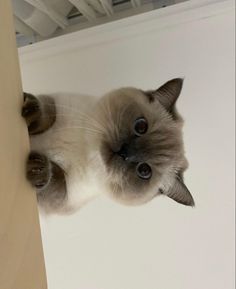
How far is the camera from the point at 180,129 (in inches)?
51.5

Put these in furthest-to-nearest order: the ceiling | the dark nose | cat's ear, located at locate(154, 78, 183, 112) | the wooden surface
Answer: the ceiling, cat's ear, located at locate(154, 78, 183, 112), the dark nose, the wooden surface

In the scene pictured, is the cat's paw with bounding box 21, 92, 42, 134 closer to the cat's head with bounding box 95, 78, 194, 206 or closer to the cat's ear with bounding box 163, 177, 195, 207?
the cat's head with bounding box 95, 78, 194, 206

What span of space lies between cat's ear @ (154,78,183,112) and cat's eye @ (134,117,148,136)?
0.14 meters

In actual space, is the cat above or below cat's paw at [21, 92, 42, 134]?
below

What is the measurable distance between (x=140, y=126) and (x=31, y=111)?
36 cm

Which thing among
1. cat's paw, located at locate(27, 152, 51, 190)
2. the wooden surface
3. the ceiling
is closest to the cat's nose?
cat's paw, located at locate(27, 152, 51, 190)

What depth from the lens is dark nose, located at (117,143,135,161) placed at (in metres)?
1.05

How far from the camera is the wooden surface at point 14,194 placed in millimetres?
686

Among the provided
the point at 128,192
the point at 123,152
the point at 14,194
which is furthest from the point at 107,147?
the point at 14,194

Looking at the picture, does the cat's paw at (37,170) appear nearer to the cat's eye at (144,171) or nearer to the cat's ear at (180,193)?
the cat's eye at (144,171)

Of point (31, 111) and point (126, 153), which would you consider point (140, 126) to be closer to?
point (126, 153)

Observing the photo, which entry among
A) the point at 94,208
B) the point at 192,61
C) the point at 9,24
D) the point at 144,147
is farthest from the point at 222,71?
the point at 9,24

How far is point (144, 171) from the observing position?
3.66ft

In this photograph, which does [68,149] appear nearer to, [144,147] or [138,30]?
[144,147]
